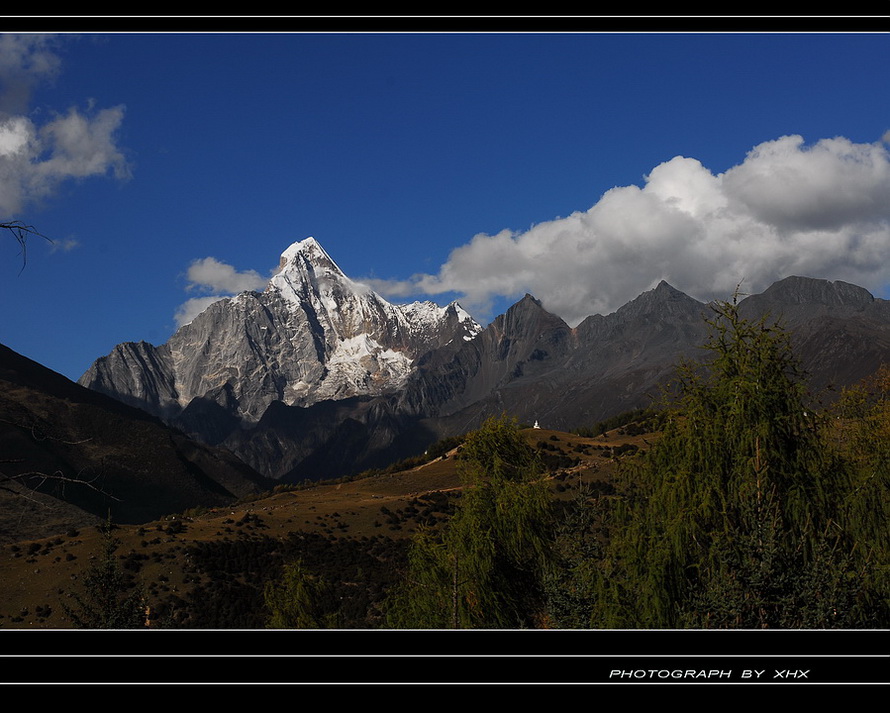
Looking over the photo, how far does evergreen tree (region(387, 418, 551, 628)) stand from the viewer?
738 inches

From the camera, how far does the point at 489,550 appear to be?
Result: 63.1 ft

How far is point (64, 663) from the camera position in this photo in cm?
504

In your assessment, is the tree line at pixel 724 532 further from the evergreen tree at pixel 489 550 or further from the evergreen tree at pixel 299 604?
the evergreen tree at pixel 299 604

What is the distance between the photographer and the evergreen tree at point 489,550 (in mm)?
18750

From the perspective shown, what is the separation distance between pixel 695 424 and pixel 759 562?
423 cm

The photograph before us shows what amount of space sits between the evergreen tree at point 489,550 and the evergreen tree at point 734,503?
4170 millimetres

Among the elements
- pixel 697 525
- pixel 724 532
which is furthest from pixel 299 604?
pixel 724 532

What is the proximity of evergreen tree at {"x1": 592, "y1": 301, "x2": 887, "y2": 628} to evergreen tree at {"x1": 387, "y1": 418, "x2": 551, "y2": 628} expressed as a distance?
4170 mm

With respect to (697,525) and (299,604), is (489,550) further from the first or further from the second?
(299,604)

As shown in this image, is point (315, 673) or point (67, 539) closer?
point (315, 673)
